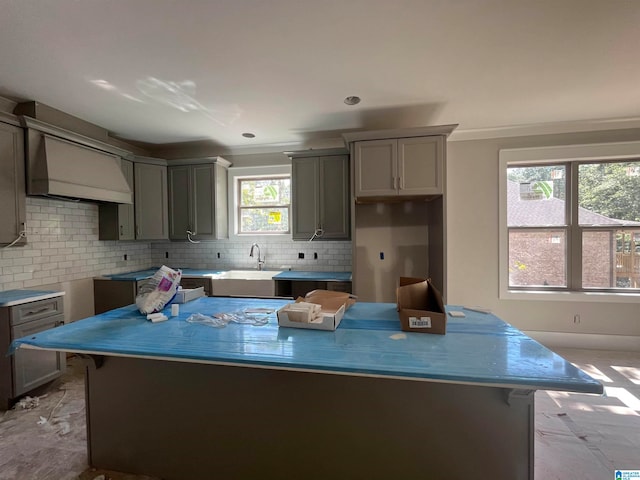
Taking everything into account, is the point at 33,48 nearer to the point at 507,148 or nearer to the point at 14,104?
the point at 14,104

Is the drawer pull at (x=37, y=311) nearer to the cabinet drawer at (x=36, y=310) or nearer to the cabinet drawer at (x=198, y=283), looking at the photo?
the cabinet drawer at (x=36, y=310)

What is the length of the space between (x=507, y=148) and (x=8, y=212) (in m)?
5.28

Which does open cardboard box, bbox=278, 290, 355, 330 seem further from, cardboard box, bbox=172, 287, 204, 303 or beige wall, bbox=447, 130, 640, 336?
beige wall, bbox=447, 130, 640, 336

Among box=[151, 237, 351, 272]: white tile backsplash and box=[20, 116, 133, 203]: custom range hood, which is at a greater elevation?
box=[20, 116, 133, 203]: custom range hood

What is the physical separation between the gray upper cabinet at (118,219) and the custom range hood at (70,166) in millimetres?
206

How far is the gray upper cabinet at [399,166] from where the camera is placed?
304 cm

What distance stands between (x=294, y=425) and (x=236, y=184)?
3504 millimetres

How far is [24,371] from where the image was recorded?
2.40 m

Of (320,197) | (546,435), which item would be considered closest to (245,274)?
(320,197)

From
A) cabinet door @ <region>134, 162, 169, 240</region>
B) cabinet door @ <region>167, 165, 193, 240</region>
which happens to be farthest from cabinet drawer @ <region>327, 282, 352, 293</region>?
cabinet door @ <region>134, 162, 169, 240</region>

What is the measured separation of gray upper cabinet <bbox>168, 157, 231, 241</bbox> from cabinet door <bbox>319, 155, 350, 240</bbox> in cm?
146

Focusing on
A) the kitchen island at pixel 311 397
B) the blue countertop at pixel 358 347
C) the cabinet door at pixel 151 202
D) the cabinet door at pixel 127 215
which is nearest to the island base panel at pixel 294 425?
the kitchen island at pixel 311 397

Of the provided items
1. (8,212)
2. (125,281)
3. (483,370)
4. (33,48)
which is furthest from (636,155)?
(8,212)

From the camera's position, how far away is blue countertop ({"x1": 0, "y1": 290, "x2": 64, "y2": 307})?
2320 millimetres
